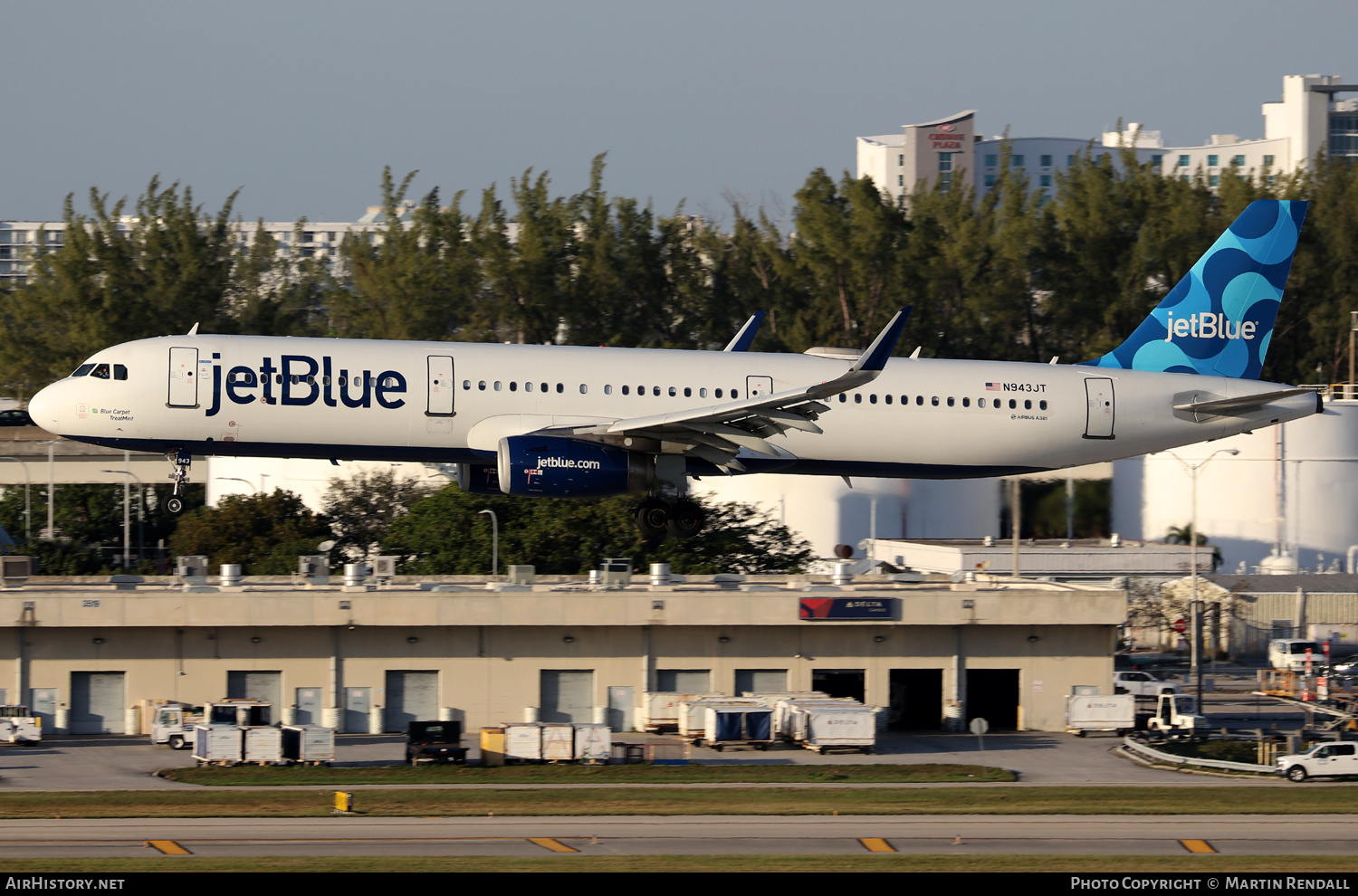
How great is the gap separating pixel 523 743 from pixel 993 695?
72.8ft

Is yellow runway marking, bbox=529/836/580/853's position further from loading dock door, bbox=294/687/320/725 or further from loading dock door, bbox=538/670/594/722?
loading dock door, bbox=294/687/320/725

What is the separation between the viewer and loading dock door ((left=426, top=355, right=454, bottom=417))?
40.4 meters

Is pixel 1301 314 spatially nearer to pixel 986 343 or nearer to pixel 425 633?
pixel 986 343

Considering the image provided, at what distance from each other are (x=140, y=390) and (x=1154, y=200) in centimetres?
10289

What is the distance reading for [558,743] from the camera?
49812 mm

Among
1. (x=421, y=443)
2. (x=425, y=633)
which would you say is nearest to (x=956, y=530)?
(x=425, y=633)

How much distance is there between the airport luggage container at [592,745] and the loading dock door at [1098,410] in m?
18.4

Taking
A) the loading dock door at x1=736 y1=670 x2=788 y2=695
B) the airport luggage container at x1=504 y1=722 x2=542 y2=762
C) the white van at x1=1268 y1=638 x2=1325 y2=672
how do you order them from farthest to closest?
the white van at x1=1268 y1=638 x2=1325 y2=672 < the loading dock door at x1=736 y1=670 x2=788 y2=695 < the airport luggage container at x1=504 y1=722 x2=542 y2=762

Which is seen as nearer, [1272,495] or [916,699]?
[916,699]

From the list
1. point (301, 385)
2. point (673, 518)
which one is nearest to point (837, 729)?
point (673, 518)

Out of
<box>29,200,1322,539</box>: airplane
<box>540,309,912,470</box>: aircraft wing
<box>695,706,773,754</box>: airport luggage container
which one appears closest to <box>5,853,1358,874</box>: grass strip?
<box>29,200,1322,539</box>: airplane

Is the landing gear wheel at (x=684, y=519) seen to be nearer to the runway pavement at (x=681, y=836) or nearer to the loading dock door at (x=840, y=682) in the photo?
the runway pavement at (x=681, y=836)

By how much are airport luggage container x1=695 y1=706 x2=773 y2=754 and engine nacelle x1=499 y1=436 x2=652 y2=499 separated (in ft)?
52.1

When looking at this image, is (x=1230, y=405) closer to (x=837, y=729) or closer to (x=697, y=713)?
(x=837, y=729)
